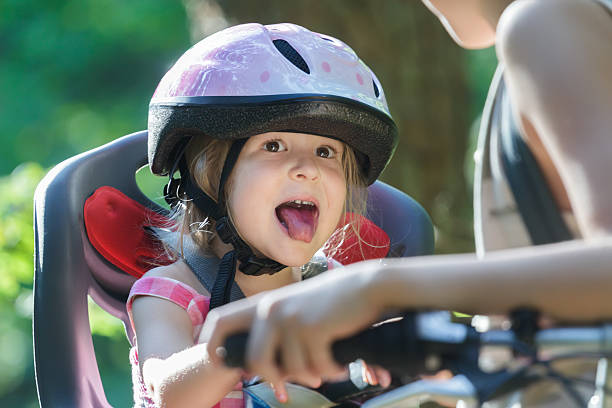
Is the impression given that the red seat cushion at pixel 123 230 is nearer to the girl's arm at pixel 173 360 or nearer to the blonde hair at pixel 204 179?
the blonde hair at pixel 204 179

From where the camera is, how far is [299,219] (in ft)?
8.00

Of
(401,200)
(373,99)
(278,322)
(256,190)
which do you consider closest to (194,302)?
(256,190)

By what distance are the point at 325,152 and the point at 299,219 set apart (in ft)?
0.83

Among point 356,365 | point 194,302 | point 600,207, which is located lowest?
point 194,302

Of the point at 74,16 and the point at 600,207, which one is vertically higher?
the point at 600,207

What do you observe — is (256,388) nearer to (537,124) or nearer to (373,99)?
(537,124)

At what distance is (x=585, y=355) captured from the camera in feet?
3.34

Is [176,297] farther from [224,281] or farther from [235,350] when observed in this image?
[235,350]

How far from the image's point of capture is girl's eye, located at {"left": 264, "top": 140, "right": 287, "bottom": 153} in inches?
97.7

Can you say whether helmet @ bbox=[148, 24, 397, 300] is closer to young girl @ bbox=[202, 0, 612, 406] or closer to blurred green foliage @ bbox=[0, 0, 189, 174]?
young girl @ bbox=[202, 0, 612, 406]

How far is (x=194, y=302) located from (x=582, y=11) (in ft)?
4.78

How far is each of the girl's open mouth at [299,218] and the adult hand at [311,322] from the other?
4.48ft

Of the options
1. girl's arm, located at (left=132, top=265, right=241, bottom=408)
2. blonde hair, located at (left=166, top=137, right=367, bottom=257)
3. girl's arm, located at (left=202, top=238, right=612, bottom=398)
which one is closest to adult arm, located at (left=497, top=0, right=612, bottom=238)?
girl's arm, located at (left=202, top=238, right=612, bottom=398)

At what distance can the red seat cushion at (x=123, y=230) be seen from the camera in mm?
2688
